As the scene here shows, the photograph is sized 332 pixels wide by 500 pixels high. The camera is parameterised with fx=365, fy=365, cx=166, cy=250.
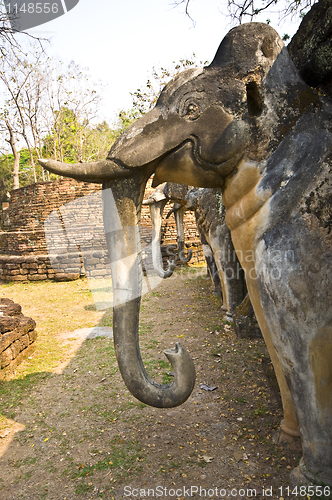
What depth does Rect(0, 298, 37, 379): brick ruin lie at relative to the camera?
423cm

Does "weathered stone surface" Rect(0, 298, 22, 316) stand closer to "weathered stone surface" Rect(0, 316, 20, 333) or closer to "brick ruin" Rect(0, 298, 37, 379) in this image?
"brick ruin" Rect(0, 298, 37, 379)

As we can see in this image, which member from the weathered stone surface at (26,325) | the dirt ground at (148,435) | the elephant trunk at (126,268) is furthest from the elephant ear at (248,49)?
the weathered stone surface at (26,325)

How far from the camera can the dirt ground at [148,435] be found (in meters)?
2.15

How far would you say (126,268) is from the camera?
168 centimetres

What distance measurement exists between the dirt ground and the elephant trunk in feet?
3.07

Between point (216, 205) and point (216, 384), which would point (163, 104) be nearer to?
point (216, 384)

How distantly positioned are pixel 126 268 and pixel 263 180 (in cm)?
75

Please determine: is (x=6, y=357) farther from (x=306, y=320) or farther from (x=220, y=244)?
(x=306, y=320)

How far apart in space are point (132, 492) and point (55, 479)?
1.85 ft

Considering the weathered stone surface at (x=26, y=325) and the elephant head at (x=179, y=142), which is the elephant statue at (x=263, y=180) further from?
the weathered stone surface at (x=26, y=325)

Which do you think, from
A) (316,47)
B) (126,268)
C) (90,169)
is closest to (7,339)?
(126,268)

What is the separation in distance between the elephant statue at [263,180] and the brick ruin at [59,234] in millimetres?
9197

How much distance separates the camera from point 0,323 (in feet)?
14.5

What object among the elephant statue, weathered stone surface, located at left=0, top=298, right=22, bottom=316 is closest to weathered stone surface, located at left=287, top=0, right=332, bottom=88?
the elephant statue
